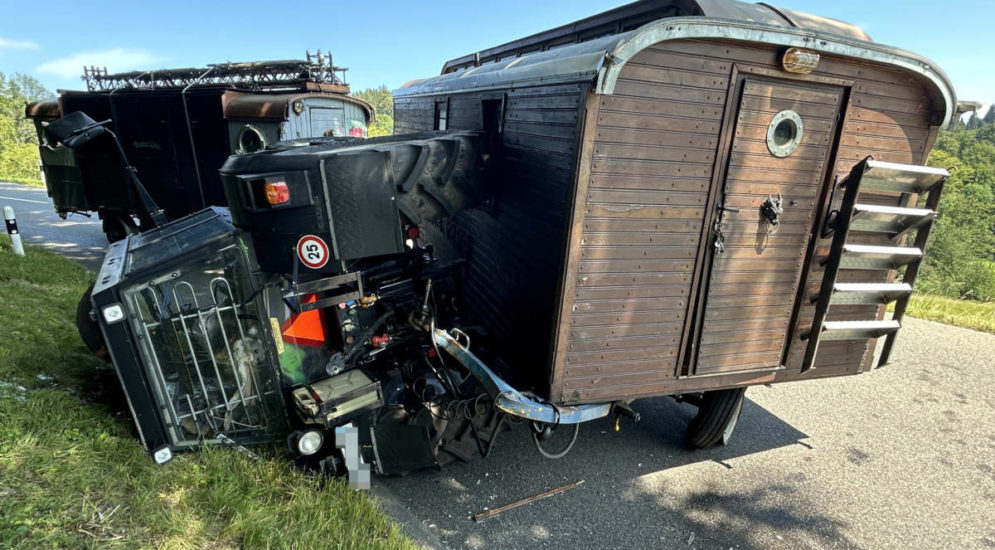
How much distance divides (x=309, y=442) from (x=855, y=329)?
14.0 ft

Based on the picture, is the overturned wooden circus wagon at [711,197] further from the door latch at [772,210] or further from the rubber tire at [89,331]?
the rubber tire at [89,331]

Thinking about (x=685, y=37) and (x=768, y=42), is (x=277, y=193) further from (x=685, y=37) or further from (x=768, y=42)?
(x=768, y=42)

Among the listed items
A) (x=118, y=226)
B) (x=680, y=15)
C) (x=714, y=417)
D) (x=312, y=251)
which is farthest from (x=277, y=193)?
(x=118, y=226)

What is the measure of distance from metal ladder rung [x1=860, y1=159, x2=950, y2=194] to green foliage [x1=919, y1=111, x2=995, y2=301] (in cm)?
3770

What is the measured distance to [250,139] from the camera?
26.8 feet

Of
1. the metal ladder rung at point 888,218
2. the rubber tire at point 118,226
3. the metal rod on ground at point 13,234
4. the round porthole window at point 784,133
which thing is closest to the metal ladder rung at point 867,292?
the metal ladder rung at point 888,218

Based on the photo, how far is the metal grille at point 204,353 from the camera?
125 inches

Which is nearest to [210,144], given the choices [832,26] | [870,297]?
[832,26]

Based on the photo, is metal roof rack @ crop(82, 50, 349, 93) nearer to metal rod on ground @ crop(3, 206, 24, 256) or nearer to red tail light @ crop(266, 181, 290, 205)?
metal rod on ground @ crop(3, 206, 24, 256)

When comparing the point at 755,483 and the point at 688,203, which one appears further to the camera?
the point at 755,483

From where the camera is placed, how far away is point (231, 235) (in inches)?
129

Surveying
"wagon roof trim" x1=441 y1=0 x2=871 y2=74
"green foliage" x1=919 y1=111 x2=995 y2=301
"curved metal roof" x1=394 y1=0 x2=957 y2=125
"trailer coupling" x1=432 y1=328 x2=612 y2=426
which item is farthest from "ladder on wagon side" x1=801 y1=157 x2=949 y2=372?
"green foliage" x1=919 y1=111 x2=995 y2=301

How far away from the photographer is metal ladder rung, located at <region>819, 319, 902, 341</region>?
151 inches

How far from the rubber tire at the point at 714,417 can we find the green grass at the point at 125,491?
2.79m
